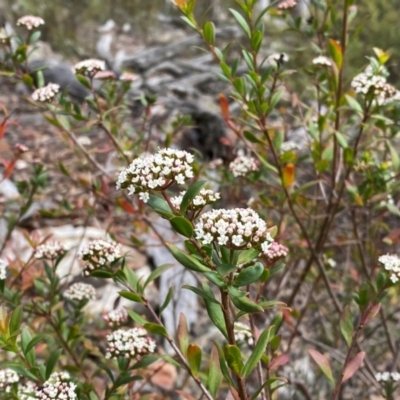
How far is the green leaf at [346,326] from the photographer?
116 centimetres

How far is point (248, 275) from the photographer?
0.83m

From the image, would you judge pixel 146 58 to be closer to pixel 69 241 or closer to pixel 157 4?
pixel 69 241

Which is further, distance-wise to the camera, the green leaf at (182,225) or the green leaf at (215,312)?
the green leaf at (215,312)

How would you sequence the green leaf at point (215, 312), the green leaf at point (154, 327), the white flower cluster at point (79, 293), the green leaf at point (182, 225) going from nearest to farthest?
the green leaf at point (182, 225) < the green leaf at point (215, 312) < the green leaf at point (154, 327) < the white flower cluster at point (79, 293)

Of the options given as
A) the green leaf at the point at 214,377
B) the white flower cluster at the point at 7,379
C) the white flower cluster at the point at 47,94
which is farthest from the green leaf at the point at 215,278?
the white flower cluster at the point at 47,94

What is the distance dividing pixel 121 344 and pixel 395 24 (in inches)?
201

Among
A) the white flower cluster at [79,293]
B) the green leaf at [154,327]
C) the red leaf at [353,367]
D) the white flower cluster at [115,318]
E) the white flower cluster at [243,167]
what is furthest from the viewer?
the white flower cluster at [243,167]

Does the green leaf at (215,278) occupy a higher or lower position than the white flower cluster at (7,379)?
higher

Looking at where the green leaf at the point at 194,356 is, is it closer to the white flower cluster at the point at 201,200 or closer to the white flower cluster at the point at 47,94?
the white flower cluster at the point at 201,200

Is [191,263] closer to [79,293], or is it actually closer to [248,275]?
[248,275]

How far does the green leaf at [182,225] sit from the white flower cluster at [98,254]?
38cm

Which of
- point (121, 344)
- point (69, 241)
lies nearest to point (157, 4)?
point (69, 241)

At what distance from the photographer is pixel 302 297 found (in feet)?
9.93

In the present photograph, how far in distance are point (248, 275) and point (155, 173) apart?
209 millimetres
